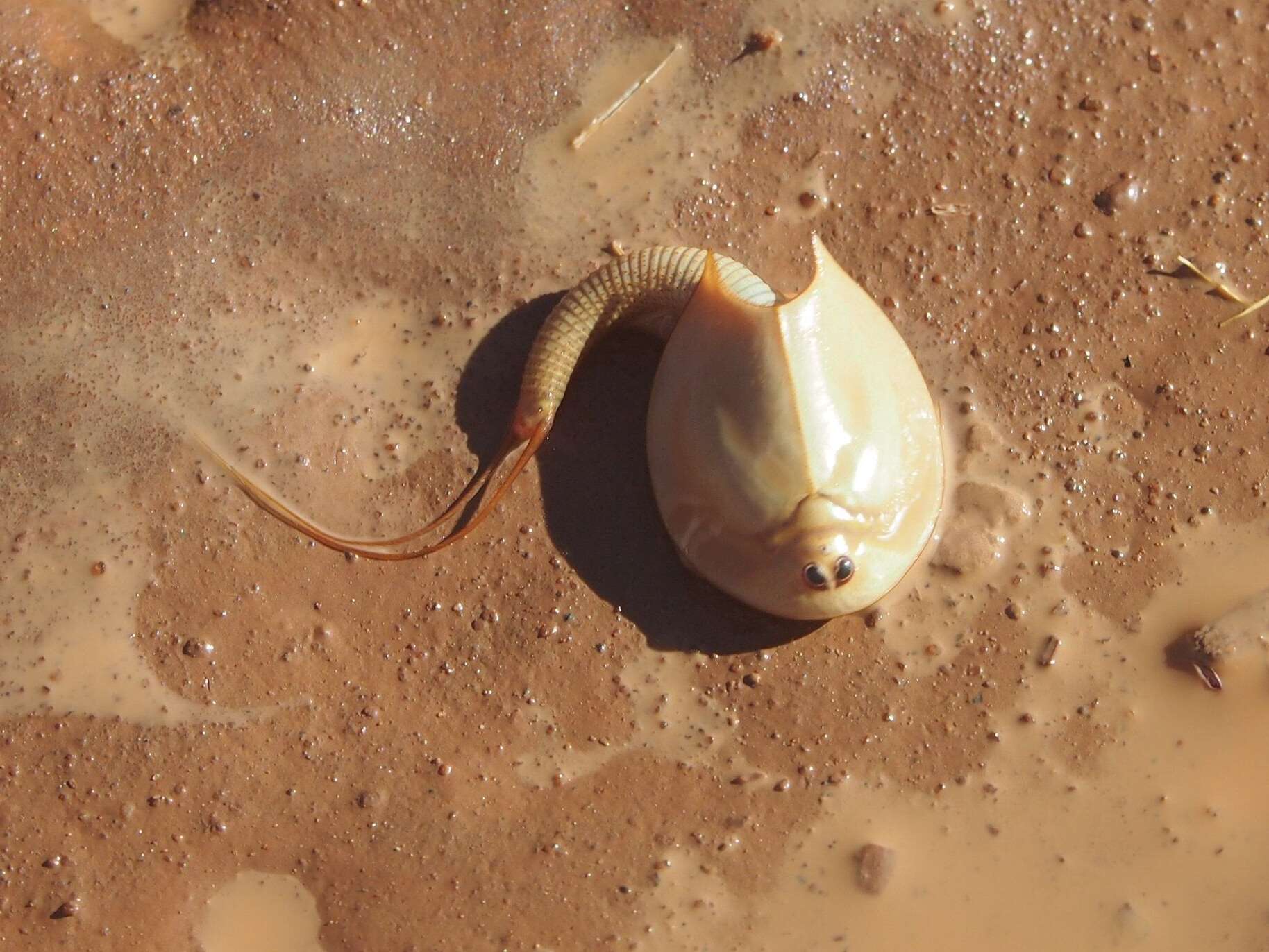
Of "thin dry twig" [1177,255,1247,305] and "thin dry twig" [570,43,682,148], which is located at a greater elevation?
"thin dry twig" [570,43,682,148]

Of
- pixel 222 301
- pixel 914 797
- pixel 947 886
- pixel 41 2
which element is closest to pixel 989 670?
pixel 914 797

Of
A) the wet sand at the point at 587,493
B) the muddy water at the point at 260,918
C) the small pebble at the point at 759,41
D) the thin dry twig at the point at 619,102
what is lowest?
the muddy water at the point at 260,918

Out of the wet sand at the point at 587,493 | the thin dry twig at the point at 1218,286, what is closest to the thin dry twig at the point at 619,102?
the wet sand at the point at 587,493

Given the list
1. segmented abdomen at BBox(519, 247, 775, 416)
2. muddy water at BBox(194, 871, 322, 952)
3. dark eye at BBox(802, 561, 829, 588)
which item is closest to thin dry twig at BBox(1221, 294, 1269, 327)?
segmented abdomen at BBox(519, 247, 775, 416)

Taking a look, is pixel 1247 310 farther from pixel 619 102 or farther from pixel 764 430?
pixel 619 102

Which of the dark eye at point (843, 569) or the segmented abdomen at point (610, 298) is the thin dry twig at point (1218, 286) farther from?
the dark eye at point (843, 569)

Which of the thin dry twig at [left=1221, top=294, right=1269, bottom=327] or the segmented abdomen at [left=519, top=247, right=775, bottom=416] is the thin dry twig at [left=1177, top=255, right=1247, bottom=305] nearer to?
the thin dry twig at [left=1221, top=294, right=1269, bottom=327]

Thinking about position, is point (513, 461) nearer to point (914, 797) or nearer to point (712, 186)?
point (712, 186)
